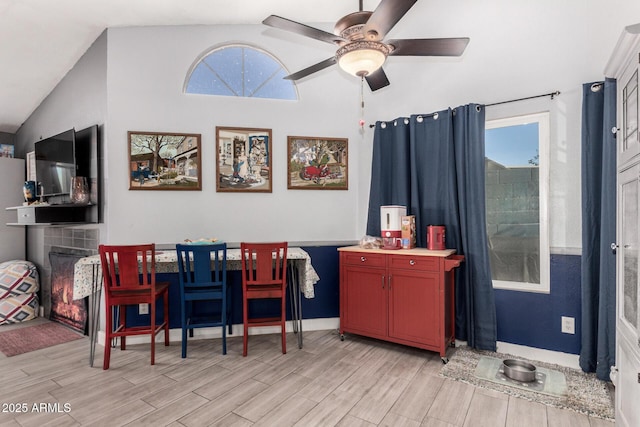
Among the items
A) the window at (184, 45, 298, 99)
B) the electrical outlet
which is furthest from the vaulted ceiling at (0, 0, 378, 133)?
the electrical outlet

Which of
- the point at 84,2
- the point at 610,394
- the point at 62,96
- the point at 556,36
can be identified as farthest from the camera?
the point at 62,96

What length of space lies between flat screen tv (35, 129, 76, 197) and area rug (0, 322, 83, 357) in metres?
1.47

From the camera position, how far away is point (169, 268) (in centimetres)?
317

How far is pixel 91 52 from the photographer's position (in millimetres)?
3582

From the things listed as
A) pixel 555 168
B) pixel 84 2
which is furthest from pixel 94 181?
pixel 555 168

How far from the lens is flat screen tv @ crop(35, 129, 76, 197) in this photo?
3.57 m

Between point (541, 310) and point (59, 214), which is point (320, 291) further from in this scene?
point (59, 214)

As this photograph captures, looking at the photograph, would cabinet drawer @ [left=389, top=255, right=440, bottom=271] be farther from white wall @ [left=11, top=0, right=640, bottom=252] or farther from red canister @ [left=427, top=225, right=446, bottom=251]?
white wall @ [left=11, top=0, right=640, bottom=252]

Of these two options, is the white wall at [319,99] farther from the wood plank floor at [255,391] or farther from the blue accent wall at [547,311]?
the wood plank floor at [255,391]

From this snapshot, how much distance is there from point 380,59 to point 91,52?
3.21 m

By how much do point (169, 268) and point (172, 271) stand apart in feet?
0.17

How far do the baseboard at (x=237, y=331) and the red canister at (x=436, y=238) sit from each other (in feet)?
4.37

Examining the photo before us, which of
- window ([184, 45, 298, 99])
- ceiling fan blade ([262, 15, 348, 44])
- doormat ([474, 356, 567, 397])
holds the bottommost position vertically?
doormat ([474, 356, 567, 397])

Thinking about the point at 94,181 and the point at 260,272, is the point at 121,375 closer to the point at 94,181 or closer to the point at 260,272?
the point at 260,272
